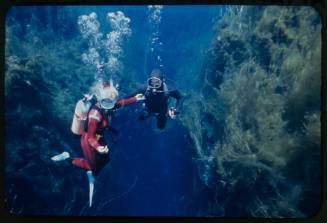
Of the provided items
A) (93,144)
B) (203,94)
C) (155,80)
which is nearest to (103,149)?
(93,144)

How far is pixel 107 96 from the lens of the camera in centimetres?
172

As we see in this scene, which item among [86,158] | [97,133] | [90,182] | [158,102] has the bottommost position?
[90,182]

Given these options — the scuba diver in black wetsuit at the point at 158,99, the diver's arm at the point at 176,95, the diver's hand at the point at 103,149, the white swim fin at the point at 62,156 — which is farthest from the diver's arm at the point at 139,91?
the white swim fin at the point at 62,156

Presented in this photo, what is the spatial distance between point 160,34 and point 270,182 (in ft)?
2.73

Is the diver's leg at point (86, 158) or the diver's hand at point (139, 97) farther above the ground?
the diver's hand at point (139, 97)

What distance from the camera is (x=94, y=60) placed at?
1709mm

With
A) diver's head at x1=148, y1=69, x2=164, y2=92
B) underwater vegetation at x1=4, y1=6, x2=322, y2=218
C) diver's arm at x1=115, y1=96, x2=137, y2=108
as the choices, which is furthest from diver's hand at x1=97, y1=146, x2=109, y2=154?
diver's head at x1=148, y1=69, x2=164, y2=92

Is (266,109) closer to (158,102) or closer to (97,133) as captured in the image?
(158,102)

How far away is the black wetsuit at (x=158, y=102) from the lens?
170 centimetres

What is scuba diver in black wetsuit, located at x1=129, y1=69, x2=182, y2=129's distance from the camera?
169 centimetres

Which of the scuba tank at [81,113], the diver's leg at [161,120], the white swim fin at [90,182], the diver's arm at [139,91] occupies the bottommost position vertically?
the white swim fin at [90,182]

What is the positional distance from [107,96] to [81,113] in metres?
0.15

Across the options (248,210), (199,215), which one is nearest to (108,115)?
(199,215)

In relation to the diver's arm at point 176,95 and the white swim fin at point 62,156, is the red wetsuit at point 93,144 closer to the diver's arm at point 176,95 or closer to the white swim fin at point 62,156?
the white swim fin at point 62,156
